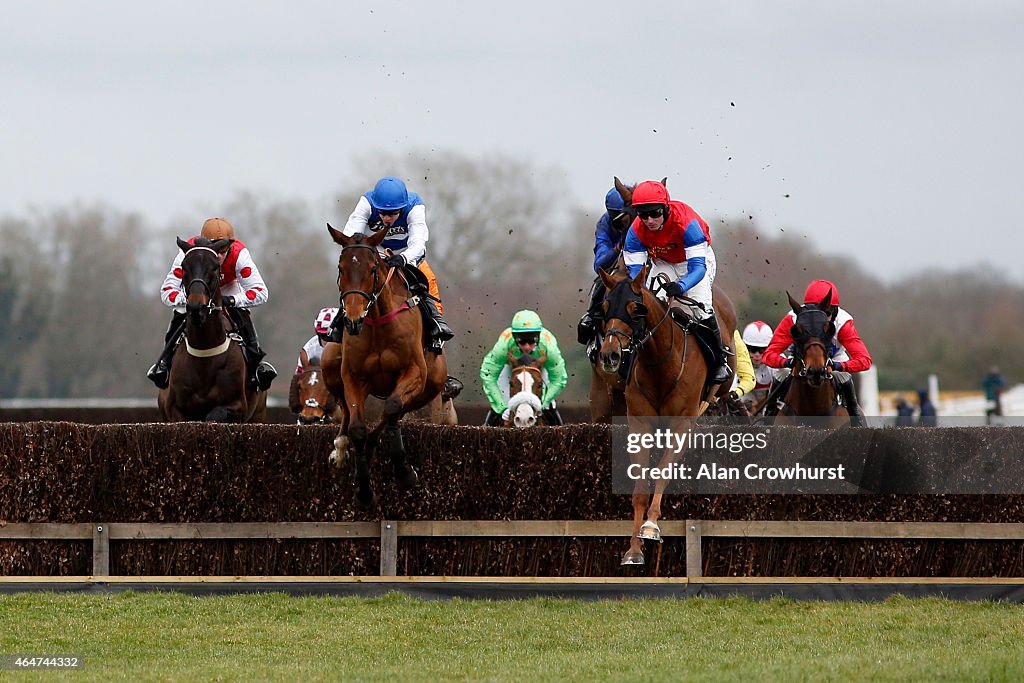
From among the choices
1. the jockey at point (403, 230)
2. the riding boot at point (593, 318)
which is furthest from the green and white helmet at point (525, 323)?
the jockey at point (403, 230)

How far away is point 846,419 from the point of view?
11148mm

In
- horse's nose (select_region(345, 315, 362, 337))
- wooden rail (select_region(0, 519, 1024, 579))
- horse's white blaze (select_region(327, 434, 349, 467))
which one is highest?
horse's nose (select_region(345, 315, 362, 337))

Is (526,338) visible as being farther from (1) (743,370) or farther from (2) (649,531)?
(2) (649,531)

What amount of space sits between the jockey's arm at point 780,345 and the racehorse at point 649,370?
1.84 metres

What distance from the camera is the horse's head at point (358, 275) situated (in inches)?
326

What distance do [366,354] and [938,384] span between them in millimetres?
27071

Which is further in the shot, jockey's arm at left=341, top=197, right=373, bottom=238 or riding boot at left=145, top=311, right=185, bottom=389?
riding boot at left=145, top=311, right=185, bottom=389

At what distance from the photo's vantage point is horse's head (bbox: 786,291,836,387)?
10859 mm

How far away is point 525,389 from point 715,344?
2.22 metres

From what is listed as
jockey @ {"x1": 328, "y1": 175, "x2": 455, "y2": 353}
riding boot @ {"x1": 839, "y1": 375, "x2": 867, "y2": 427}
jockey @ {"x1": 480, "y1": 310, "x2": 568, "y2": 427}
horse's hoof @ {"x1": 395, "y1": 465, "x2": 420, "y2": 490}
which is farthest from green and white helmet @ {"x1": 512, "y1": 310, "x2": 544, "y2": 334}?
horse's hoof @ {"x1": 395, "y1": 465, "x2": 420, "y2": 490}

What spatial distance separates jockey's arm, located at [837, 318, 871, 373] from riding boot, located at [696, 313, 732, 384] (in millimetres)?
1949

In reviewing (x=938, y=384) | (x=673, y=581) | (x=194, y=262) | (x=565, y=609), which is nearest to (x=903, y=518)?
(x=673, y=581)

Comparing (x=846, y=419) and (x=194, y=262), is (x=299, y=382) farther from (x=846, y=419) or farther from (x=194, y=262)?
(x=846, y=419)

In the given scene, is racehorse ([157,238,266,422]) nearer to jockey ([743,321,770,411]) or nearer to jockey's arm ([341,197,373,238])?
jockey's arm ([341,197,373,238])
